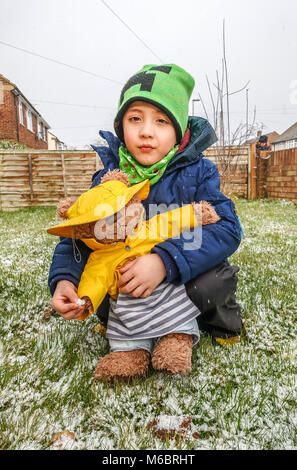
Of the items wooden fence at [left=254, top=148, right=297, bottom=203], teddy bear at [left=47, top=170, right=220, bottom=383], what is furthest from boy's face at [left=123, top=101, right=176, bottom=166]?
wooden fence at [left=254, top=148, right=297, bottom=203]

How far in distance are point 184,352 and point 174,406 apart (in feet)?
0.71

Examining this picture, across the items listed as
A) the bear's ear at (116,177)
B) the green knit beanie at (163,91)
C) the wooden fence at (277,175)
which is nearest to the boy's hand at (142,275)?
the bear's ear at (116,177)

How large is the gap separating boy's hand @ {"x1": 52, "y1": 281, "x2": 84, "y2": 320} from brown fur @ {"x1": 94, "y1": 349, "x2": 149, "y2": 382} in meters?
0.24

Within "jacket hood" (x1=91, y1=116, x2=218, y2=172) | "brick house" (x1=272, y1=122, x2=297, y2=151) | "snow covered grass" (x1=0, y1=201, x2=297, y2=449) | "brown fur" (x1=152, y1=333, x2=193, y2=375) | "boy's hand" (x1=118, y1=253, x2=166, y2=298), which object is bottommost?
Answer: "snow covered grass" (x1=0, y1=201, x2=297, y2=449)

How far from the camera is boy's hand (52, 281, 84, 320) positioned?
135cm

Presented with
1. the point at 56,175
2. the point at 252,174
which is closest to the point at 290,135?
the point at 252,174

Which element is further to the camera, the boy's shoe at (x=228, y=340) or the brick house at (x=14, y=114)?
the brick house at (x=14, y=114)

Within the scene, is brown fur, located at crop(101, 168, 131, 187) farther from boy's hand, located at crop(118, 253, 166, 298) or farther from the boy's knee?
the boy's knee

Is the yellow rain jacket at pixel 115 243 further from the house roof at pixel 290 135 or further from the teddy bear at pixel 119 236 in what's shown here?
the house roof at pixel 290 135

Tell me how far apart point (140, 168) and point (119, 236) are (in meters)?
0.45

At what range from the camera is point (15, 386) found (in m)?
1.36

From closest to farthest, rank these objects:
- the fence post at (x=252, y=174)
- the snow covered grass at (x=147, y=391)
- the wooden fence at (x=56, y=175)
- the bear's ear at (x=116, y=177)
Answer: the snow covered grass at (x=147, y=391) → the bear's ear at (x=116, y=177) → the fence post at (x=252, y=174) → the wooden fence at (x=56, y=175)

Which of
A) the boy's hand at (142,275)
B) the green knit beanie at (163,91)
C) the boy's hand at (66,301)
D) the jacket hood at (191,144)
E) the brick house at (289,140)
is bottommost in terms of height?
the boy's hand at (66,301)

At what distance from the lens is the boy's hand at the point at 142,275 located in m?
1.38
